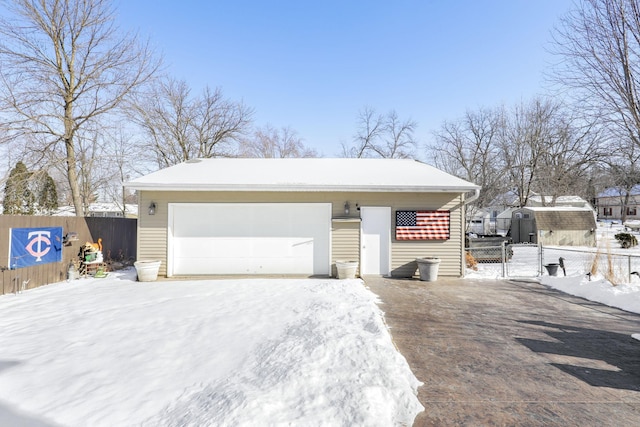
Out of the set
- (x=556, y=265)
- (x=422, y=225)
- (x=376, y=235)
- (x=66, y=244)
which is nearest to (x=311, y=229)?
(x=376, y=235)

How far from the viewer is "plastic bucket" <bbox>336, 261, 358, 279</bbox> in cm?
757

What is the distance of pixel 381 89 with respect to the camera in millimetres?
14328

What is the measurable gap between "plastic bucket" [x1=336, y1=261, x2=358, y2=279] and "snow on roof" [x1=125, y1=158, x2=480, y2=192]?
76.8 inches

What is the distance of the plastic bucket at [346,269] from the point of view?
24.8 ft

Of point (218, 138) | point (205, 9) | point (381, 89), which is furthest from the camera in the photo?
point (218, 138)

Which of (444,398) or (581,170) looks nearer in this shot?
(444,398)

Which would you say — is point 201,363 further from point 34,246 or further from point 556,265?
point 556,265

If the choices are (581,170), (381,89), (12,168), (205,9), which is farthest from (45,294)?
(581,170)

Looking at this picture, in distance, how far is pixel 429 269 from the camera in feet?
25.3

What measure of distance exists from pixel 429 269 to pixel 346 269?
2.21 meters

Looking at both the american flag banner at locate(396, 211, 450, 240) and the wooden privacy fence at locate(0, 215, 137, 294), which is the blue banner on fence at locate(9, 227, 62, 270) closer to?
the wooden privacy fence at locate(0, 215, 137, 294)

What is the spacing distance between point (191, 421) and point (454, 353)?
Result: 123 inches

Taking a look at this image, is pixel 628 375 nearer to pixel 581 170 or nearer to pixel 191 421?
pixel 191 421

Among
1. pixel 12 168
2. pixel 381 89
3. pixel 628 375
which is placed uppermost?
pixel 381 89
